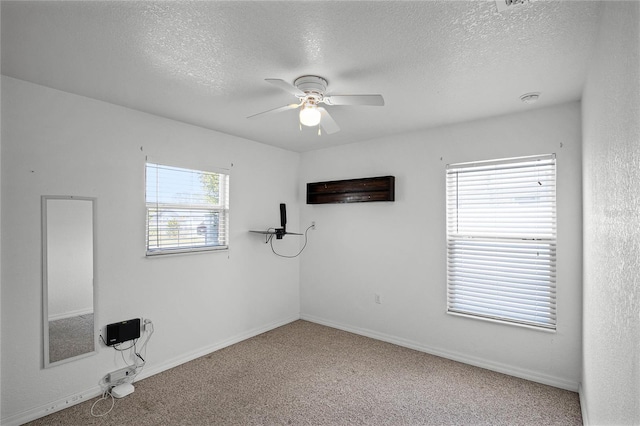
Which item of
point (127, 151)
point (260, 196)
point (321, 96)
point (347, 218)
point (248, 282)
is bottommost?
point (248, 282)

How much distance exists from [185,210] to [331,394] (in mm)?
2252

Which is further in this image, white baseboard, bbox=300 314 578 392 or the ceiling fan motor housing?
white baseboard, bbox=300 314 578 392

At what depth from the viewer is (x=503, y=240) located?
3141mm

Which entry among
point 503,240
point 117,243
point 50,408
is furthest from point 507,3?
point 50,408

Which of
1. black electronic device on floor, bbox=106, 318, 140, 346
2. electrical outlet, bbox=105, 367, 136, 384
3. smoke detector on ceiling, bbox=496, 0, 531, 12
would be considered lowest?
electrical outlet, bbox=105, 367, 136, 384

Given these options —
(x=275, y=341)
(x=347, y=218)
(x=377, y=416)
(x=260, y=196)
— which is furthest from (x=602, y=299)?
(x=260, y=196)

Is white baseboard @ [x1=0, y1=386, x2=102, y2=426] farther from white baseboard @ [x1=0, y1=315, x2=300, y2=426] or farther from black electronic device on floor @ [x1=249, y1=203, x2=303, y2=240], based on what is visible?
black electronic device on floor @ [x1=249, y1=203, x2=303, y2=240]

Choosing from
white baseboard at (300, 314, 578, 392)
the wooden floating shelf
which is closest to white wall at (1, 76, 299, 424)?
the wooden floating shelf

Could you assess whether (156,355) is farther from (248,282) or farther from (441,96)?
(441,96)

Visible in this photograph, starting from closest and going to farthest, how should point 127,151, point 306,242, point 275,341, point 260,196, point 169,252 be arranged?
point 127,151, point 169,252, point 275,341, point 260,196, point 306,242

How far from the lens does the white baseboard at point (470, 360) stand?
9.38 feet

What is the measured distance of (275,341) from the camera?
3924 mm

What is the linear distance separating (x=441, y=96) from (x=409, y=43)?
36.8 inches

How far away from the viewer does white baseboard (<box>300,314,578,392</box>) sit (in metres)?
2.86
